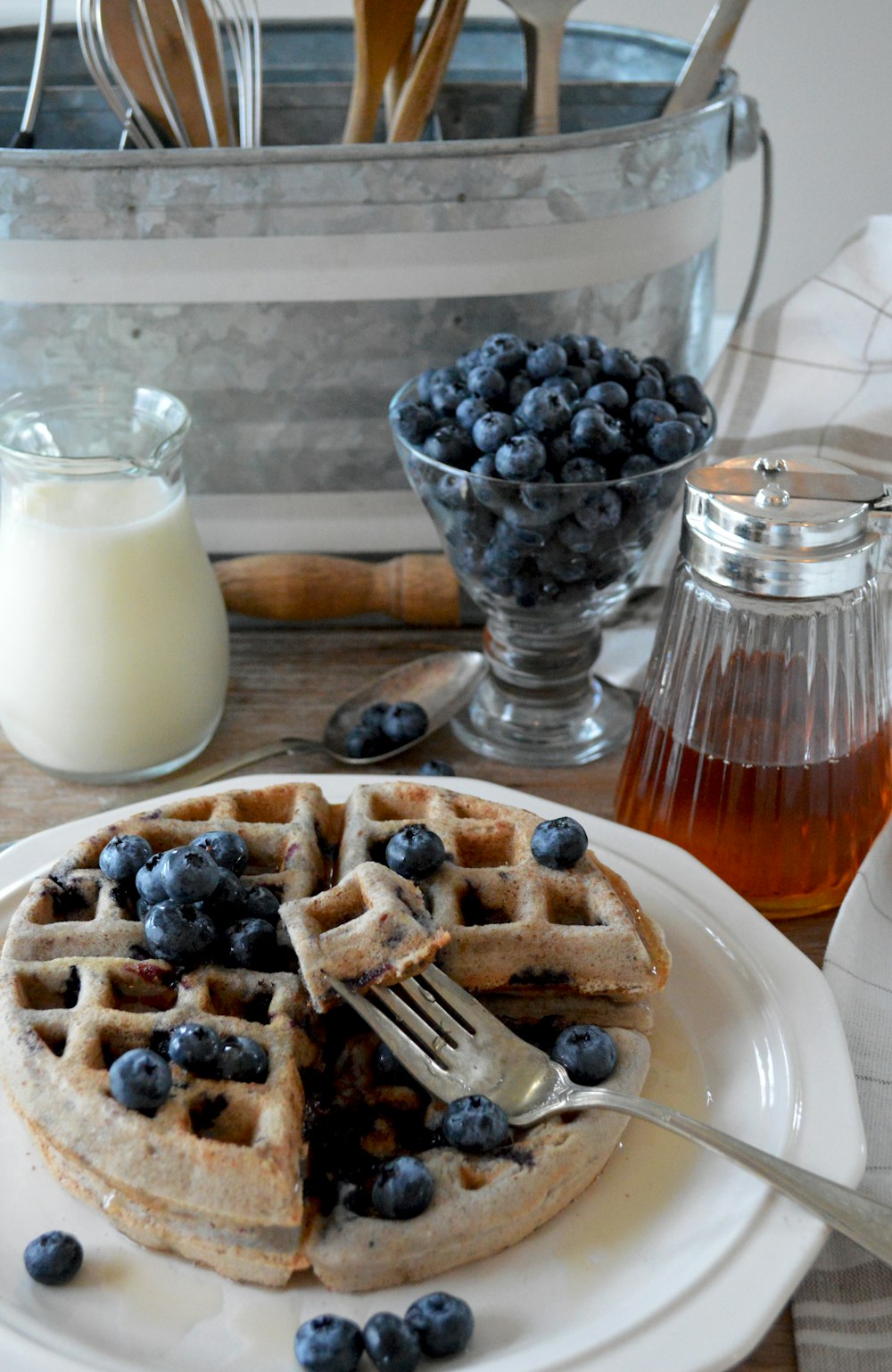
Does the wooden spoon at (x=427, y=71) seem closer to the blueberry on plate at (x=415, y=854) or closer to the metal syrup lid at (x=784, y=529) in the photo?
the metal syrup lid at (x=784, y=529)

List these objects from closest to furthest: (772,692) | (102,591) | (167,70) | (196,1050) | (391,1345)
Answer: (391,1345), (196,1050), (772,692), (102,591), (167,70)

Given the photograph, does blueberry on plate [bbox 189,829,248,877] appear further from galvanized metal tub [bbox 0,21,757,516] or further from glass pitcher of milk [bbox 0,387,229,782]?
galvanized metal tub [bbox 0,21,757,516]

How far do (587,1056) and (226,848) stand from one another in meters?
0.28

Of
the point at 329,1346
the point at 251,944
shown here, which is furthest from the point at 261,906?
the point at 329,1346

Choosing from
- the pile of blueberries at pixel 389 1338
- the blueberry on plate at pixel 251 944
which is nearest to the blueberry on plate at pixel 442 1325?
the pile of blueberries at pixel 389 1338

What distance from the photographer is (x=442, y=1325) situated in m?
0.64

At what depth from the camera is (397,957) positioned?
0.77 meters

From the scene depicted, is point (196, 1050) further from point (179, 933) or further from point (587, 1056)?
point (587, 1056)

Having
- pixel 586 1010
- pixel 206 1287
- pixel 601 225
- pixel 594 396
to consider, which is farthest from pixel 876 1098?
pixel 601 225

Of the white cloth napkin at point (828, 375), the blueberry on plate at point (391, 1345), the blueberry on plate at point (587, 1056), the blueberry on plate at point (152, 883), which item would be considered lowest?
the blueberry on plate at point (391, 1345)

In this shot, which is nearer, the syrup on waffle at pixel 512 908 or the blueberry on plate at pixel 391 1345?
the blueberry on plate at pixel 391 1345

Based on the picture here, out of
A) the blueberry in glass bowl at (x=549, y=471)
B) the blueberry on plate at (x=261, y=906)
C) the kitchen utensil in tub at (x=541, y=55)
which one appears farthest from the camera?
the kitchen utensil in tub at (x=541, y=55)

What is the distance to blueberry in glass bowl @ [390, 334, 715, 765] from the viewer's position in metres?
1.05

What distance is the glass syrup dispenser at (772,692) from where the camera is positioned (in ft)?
2.93
